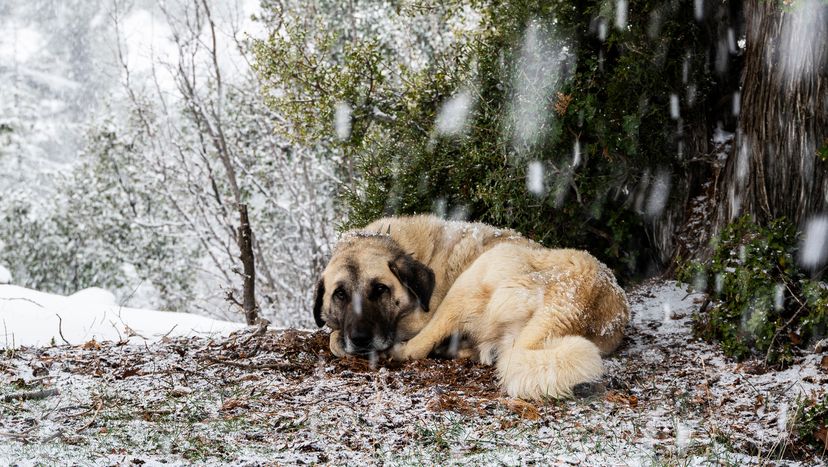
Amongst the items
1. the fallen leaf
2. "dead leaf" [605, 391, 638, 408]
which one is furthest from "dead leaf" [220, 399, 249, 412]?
"dead leaf" [605, 391, 638, 408]

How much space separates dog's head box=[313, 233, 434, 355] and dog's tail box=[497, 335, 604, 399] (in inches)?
50.5

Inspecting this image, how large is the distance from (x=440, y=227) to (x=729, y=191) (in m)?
2.32

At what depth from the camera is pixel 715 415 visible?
3.76m

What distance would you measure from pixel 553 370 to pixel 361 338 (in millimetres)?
1578

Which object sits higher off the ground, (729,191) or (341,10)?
(341,10)

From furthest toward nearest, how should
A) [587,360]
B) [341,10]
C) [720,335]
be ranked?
1. [341,10]
2. [720,335]
3. [587,360]

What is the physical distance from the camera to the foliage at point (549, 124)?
235 inches

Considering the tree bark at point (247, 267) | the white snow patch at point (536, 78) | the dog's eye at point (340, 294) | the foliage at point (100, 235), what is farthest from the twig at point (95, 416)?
the foliage at point (100, 235)

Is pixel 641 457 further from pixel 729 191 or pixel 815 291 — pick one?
pixel 729 191

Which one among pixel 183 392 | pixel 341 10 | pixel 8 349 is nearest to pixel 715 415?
pixel 183 392

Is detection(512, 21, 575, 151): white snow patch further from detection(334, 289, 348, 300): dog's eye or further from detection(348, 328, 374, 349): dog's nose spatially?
detection(348, 328, 374, 349): dog's nose

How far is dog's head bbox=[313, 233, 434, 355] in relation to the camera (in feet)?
17.0

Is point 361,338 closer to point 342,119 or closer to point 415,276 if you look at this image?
point 415,276

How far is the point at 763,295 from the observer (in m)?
4.50
